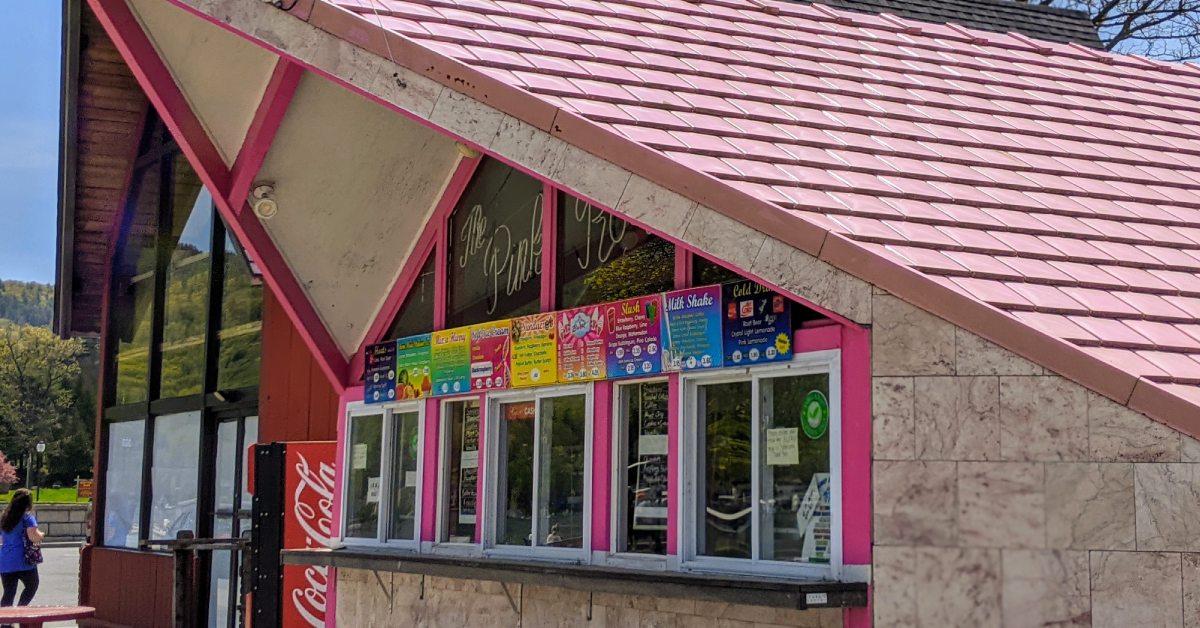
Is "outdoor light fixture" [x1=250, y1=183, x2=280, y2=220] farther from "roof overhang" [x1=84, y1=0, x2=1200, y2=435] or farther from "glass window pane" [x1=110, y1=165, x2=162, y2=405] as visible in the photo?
"glass window pane" [x1=110, y1=165, x2=162, y2=405]

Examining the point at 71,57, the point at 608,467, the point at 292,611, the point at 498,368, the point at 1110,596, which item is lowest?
the point at 292,611

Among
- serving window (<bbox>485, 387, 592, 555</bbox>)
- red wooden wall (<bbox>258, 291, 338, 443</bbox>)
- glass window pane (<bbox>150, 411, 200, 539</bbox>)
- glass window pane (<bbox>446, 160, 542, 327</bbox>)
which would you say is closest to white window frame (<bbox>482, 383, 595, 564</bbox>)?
serving window (<bbox>485, 387, 592, 555</bbox>)

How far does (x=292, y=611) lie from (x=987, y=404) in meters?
6.94

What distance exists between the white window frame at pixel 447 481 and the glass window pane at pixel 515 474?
0.36 feet

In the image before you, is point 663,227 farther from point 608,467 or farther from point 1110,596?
point 1110,596

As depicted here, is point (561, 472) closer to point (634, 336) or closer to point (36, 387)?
point (634, 336)

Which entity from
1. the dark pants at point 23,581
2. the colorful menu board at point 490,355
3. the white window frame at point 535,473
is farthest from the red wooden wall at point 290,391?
the white window frame at point 535,473

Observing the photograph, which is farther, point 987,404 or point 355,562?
point 355,562

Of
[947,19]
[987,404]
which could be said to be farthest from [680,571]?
[947,19]

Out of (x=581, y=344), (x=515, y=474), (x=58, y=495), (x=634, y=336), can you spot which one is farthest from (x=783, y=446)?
(x=58, y=495)

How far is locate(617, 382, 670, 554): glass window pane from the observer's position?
7801 mm

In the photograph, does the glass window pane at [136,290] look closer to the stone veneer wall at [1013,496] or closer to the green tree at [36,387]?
the stone veneer wall at [1013,496]

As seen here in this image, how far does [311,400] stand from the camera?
41.4 feet

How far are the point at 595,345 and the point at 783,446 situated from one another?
1.74 meters
